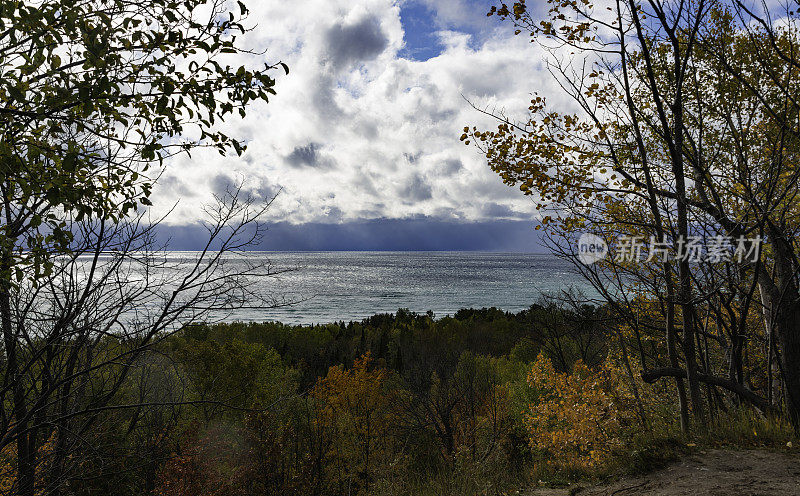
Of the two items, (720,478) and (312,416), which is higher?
(720,478)

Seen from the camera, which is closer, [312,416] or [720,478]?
[720,478]

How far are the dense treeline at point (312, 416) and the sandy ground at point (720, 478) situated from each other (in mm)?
2308

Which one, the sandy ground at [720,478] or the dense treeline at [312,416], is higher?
the sandy ground at [720,478]

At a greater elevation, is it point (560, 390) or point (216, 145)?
point (216, 145)

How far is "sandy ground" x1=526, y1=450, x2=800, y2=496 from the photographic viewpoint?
16.9 ft

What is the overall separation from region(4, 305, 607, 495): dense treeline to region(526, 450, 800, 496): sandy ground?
7.57ft

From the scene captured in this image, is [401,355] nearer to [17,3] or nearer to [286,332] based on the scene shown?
[286,332]

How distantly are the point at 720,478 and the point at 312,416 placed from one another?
31098 millimetres

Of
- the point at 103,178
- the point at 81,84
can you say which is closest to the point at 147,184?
the point at 103,178

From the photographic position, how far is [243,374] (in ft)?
108

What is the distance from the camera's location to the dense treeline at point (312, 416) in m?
11.3

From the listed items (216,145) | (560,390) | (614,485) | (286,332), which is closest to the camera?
(216,145)

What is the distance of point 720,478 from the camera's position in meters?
5.53

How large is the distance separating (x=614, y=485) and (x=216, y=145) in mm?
7050
